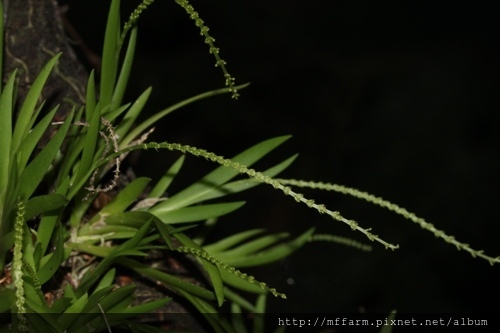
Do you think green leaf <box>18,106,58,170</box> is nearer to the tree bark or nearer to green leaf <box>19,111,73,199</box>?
green leaf <box>19,111,73,199</box>

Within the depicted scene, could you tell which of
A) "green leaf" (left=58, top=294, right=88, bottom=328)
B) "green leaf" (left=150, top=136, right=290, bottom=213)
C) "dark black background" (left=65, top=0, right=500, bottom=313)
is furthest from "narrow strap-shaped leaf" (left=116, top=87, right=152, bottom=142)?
"dark black background" (left=65, top=0, right=500, bottom=313)

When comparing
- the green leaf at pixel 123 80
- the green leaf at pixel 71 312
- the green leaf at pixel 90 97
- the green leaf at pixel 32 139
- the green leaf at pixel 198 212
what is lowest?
the green leaf at pixel 71 312

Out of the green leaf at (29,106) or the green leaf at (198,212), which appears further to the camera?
the green leaf at (198,212)

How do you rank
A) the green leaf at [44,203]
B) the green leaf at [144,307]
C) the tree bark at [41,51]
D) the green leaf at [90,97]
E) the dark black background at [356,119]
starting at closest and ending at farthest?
the green leaf at [44,203] → the green leaf at [144,307] → the green leaf at [90,97] → the tree bark at [41,51] → the dark black background at [356,119]

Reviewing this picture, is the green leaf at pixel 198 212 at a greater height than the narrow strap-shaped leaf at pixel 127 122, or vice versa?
the narrow strap-shaped leaf at pixel 127 122

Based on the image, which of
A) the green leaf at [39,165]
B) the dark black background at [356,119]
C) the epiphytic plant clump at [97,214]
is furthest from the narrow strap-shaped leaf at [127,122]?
the dark black background at [356,119]

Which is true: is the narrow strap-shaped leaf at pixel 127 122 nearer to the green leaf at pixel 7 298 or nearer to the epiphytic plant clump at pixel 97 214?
the epiphytic plant clump at pixel 97 214

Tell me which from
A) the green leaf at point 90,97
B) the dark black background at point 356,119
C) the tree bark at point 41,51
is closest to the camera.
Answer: the green leaf at point 90,97

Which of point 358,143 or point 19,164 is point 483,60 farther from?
point 19,164

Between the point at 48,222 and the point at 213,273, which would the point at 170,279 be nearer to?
the point at 213,273
